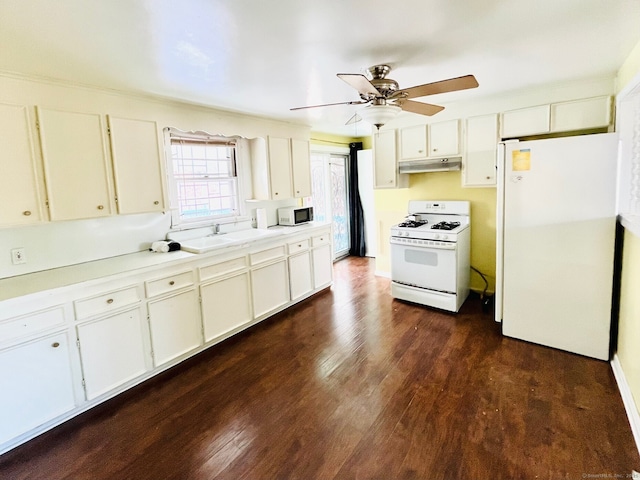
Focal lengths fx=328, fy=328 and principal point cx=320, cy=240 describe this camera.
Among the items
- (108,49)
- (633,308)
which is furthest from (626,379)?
(108,49)

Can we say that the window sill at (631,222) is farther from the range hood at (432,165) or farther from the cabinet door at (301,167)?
the cabinet door at (301,167)

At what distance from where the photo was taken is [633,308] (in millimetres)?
2156

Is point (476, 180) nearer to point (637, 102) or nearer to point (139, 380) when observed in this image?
point (637, 102)

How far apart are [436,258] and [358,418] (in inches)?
81.8

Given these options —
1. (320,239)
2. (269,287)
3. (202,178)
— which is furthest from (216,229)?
(320,239)

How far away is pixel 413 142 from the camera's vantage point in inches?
163

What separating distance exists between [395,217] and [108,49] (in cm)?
383

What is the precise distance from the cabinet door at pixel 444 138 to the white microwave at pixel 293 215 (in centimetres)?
179

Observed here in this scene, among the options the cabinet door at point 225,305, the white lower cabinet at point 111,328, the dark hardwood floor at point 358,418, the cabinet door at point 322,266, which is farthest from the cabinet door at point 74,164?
the cabinet door at point 322,266

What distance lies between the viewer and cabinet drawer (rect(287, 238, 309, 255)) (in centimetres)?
395

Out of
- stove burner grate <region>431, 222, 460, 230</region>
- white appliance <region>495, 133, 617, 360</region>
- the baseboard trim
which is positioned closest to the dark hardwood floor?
the baseboard trim

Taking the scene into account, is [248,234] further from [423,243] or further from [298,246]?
[423,243]

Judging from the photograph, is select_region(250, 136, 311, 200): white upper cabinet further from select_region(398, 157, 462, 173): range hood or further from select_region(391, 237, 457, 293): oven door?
select_region(391, 237, 457, 293): oven door

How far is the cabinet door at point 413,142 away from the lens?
4.06m
